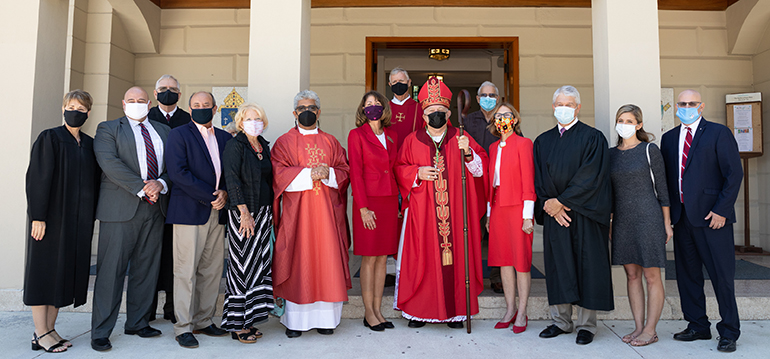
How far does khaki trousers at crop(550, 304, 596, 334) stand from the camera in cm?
301

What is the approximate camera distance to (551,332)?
303 centimetres

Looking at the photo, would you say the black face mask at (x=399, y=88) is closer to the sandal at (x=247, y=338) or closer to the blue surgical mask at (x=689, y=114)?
the blue surgical mask at (x=689, y=114)

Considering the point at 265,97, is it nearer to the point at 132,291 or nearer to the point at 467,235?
the point at 132,291

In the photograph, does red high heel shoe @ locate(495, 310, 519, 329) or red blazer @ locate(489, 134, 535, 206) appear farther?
red high heel shoe @ locate(495, 310, 519, 329)

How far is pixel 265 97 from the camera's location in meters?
3.68

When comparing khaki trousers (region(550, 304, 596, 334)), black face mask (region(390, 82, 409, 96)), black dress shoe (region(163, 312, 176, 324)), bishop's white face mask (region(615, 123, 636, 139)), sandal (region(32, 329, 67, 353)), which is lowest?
sandal (region(32, 329, 67, 353))

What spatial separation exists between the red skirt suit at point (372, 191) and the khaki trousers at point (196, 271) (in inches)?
37.0

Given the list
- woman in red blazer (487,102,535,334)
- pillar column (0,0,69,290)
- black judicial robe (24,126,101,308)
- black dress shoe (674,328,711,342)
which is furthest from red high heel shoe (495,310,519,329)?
pillar column (0,0,69,290)

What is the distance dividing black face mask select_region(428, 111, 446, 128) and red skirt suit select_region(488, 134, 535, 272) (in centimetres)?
46

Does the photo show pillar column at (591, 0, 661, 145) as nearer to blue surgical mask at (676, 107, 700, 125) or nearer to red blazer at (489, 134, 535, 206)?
blue surgical mask at (676, 107, 700, 125)

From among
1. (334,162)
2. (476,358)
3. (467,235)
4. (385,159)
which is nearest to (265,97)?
(334,162)

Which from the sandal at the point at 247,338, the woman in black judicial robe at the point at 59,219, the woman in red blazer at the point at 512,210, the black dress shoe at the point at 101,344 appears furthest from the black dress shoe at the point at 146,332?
the woman in red blazer at the point at 512,210

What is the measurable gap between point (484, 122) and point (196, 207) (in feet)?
7.55

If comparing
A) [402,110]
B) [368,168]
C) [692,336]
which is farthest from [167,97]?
[692,336]
